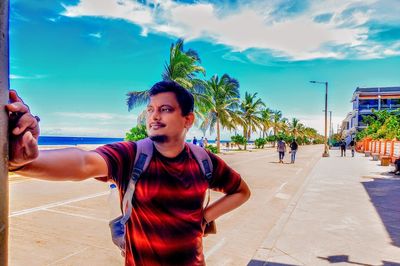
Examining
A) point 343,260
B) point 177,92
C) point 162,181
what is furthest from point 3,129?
point 343,260

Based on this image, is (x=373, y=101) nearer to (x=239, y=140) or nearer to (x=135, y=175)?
(x=239, y=140)

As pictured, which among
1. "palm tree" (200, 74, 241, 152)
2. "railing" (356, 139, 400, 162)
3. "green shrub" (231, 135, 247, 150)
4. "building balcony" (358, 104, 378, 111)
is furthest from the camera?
"building balcony" (358, 104, 378, 111)

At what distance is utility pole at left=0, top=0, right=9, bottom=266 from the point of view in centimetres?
92

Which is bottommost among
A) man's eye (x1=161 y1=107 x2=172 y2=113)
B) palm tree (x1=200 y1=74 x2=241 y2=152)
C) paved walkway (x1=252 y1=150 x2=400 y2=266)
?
paved walkway (x1=252 y1=150 x2=400 y2=266)

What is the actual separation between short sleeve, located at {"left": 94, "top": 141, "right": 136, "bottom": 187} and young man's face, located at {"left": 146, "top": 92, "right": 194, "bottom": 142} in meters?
0.16

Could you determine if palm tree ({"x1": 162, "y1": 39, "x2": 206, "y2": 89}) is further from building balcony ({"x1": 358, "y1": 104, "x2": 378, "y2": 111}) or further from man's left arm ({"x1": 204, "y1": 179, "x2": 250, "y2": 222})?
building balcony ({"x1": 358, "y1": 104, "x2": 378, "y2": 111})

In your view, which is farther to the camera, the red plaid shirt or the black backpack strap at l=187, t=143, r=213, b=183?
the black backpack strap at l=187, t=143, r=213, b=183

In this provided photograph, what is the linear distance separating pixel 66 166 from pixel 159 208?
21.3 inches

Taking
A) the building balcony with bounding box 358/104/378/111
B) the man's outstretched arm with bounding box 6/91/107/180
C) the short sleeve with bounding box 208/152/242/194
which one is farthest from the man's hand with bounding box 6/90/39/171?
the building balcony with bounding box 358/104/378/111

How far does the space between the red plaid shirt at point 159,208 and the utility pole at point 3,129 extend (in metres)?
0.60

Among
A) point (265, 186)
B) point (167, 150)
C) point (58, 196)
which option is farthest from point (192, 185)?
point (265, 186)

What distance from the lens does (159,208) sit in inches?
64.3

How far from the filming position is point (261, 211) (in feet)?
25.2

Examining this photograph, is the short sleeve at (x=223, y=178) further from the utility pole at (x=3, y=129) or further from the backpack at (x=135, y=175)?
the utility pole at (x=3, y=129)
